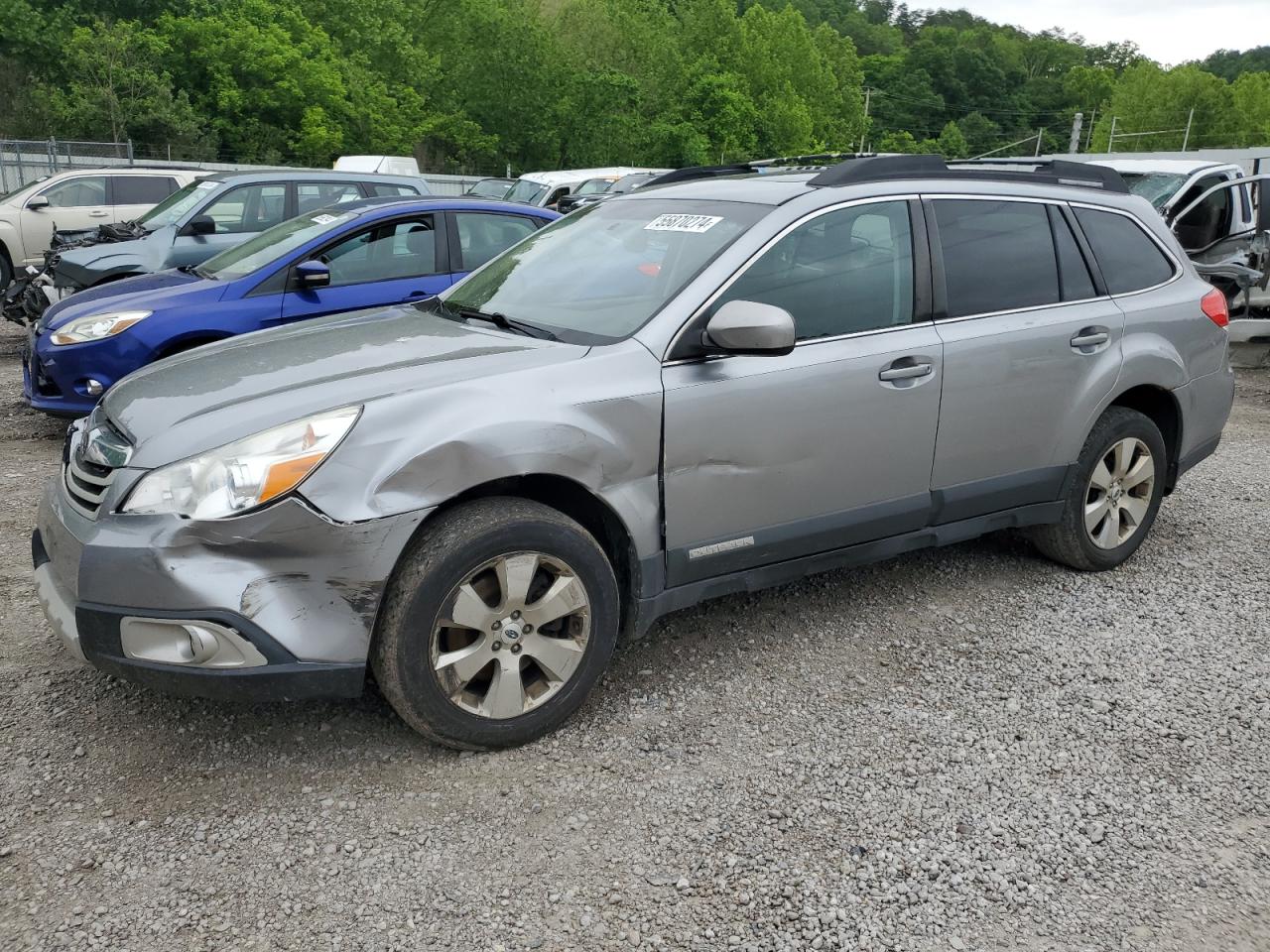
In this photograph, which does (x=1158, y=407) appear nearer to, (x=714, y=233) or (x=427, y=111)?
(x=714, y=233)

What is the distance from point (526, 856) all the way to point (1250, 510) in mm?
5029

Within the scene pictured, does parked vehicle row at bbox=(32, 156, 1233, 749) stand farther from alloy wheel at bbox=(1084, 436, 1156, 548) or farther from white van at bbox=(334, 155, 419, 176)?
white van at bbox=(334, 155, 419, 176)

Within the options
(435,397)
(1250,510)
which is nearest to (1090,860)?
(435,397)

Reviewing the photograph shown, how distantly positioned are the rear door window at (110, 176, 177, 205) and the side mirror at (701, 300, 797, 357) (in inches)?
543

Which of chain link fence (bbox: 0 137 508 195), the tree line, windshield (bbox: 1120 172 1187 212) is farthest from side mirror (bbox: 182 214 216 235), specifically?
the tree line

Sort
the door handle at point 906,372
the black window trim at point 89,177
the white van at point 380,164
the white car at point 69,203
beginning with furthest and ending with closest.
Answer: the white van at point 380,164 < the black window trim at point 89,177 < the white car at point 69,203 < the door handle at point 906,372

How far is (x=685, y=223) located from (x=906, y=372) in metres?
1.00

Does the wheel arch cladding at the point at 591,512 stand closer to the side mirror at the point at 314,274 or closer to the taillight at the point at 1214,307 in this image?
the taillight at the point at 1214,307

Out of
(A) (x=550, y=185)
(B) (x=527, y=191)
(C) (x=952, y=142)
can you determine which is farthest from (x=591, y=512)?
(C) (x=952, y=142)

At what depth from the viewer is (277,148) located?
158 ft

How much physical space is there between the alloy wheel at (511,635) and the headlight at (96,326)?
167 inches

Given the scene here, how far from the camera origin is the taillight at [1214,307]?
16.4 feet

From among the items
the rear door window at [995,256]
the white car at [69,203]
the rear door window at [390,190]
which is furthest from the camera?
the white car at [69,203]

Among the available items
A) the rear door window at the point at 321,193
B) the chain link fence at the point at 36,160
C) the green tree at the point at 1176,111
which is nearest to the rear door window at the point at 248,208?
the rear door window at the point at 321,193
